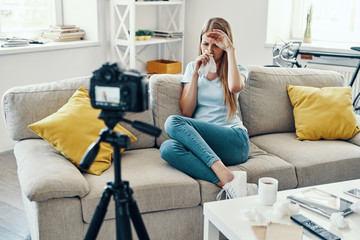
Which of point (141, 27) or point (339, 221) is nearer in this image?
point (339, 221)

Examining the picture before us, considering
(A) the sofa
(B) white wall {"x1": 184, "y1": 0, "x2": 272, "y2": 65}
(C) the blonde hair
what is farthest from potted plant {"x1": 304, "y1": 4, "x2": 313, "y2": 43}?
(C) the blonde hair

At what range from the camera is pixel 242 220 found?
169 cm

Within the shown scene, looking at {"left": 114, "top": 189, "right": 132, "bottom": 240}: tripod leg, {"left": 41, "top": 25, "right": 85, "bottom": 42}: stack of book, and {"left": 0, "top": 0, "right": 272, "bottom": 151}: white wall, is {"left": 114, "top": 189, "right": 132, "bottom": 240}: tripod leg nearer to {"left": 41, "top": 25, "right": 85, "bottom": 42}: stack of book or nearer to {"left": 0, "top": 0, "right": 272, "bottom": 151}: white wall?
{"left": 0, "top": 0, "right": 272, "bottom": 151}: white wall

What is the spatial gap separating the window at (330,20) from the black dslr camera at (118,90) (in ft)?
11.8

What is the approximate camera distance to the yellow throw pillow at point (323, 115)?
2.67m

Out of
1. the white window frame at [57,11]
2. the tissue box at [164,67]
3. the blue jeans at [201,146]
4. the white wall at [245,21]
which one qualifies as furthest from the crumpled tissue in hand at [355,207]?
the white window frame at [57,11]

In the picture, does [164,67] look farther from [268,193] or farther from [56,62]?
[268,193]

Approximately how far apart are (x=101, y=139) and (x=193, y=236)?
1.16 meters

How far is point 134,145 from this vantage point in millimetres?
2486

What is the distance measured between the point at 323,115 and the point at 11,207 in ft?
6.31

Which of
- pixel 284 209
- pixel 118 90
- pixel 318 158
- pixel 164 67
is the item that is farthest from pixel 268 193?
pixel 164 67

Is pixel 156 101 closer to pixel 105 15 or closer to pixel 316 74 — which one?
pixel 316 74

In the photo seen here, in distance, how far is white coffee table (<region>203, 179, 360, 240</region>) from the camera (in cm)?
161

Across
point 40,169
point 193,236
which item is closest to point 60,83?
point 40,169
